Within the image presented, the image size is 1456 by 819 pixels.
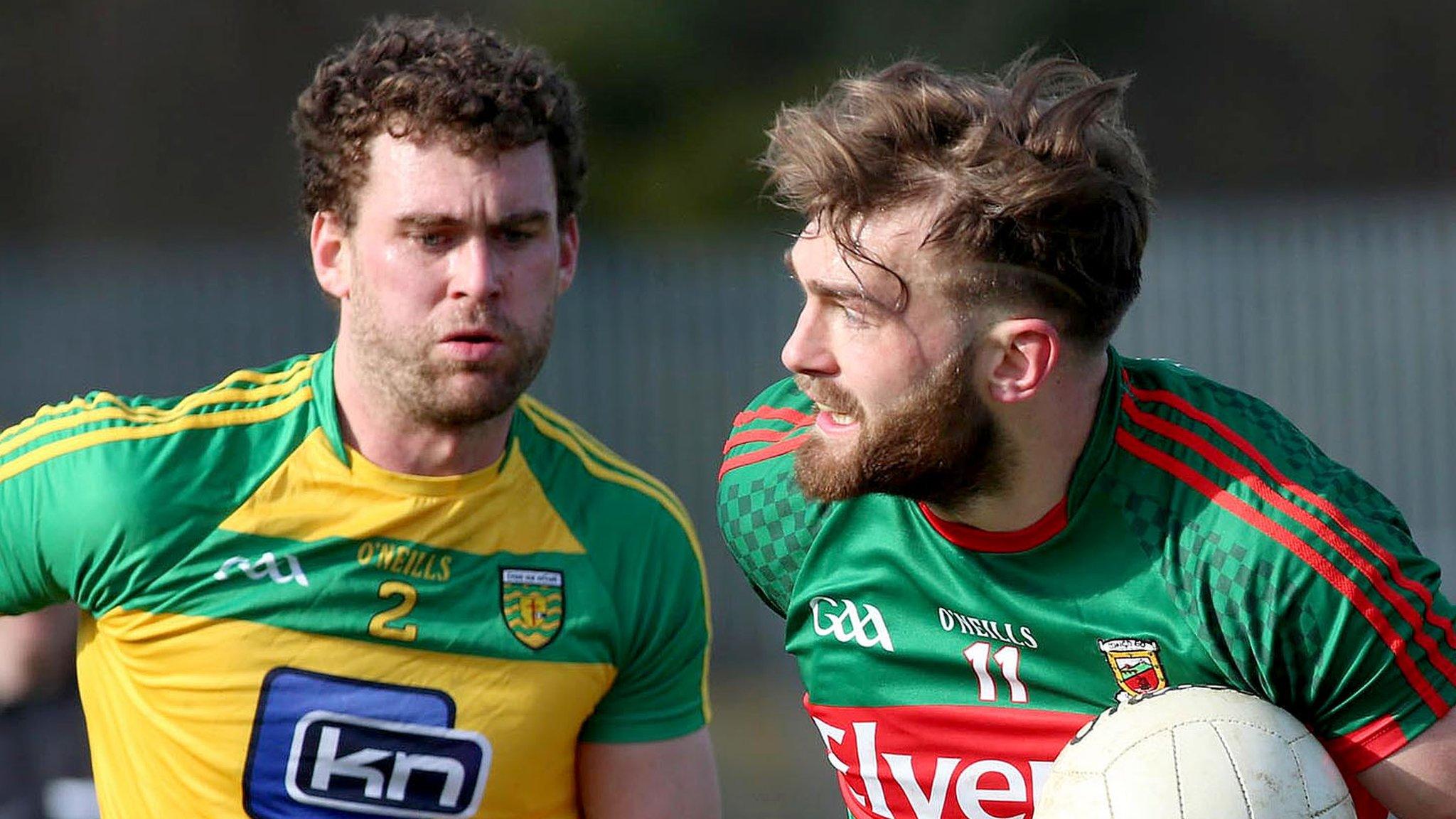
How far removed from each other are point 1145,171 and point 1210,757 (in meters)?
Answer: 1.19

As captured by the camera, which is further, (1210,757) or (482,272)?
(482,272)

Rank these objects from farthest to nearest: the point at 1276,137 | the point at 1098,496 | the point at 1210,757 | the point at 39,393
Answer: the point at 1276,137 < the point at 39,393 < the point at 1098,496 < the point at 1210,757

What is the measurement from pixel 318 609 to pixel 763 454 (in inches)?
39.5

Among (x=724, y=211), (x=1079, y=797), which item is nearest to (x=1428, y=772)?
(x=1079, y=797)

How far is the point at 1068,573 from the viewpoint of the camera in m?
3.57

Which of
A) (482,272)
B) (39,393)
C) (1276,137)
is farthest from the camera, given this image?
(1276,137)

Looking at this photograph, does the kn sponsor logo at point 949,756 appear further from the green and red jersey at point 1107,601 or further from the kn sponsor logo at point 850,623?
the kn sponsor logo at point 850,623

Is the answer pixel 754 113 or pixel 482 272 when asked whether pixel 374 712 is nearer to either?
pixel 482 272

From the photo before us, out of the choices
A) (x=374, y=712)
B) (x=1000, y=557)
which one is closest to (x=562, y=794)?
(x=374, y=712)

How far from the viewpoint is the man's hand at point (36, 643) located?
3924 mm

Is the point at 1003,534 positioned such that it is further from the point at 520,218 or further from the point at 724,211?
the point at 724,211

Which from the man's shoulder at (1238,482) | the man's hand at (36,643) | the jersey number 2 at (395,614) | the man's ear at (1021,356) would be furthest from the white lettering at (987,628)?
the man's hand at (36,643)

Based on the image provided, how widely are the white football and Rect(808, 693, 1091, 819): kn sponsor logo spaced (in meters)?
0.28

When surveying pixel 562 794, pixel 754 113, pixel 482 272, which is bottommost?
pixel 562 794
